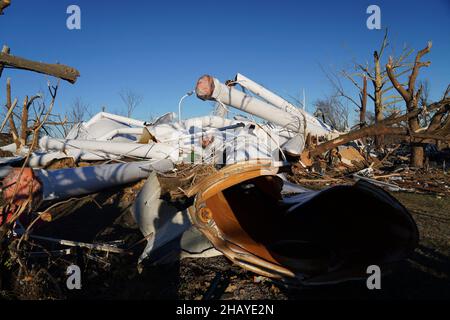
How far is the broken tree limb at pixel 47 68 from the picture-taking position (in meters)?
2.24

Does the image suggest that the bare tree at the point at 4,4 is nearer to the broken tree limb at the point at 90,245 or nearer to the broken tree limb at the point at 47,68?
the broken tree limb at the point at 47,68

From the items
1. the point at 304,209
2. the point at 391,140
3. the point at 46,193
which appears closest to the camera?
the point at 304,209

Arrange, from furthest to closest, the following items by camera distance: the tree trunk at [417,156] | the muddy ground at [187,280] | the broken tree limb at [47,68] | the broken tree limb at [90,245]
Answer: the tree trunk at [417,156] < the broken tree limb at [90,245] < the muddy ground at [187,280] < the broken tree limb at [47,68]

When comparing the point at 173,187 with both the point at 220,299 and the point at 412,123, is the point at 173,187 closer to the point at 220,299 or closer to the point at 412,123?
the point at 220,299

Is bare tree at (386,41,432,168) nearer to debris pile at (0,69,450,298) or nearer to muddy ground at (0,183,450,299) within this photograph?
debris pile at (0,69,450,298)

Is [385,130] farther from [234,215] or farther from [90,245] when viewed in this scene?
[90,245]

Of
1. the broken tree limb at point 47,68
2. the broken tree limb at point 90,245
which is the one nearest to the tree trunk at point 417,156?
the broken tree limb at point 90,245

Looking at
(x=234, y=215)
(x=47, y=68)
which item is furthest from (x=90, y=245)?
(x=47, y=68)

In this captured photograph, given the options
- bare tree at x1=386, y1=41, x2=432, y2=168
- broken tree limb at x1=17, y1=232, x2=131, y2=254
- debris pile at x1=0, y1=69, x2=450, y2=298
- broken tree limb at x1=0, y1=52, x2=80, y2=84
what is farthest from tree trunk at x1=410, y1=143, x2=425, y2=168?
broken tree limb at x1=0, y1=52, x2=80, y2=84

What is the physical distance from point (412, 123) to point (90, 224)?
9.04 m

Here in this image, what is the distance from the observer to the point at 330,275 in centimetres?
270

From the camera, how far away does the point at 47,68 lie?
2.24m

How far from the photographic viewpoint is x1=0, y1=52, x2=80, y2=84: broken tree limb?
7.34 feet

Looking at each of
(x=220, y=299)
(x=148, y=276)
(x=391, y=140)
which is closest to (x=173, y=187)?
(x=148, y=276)
